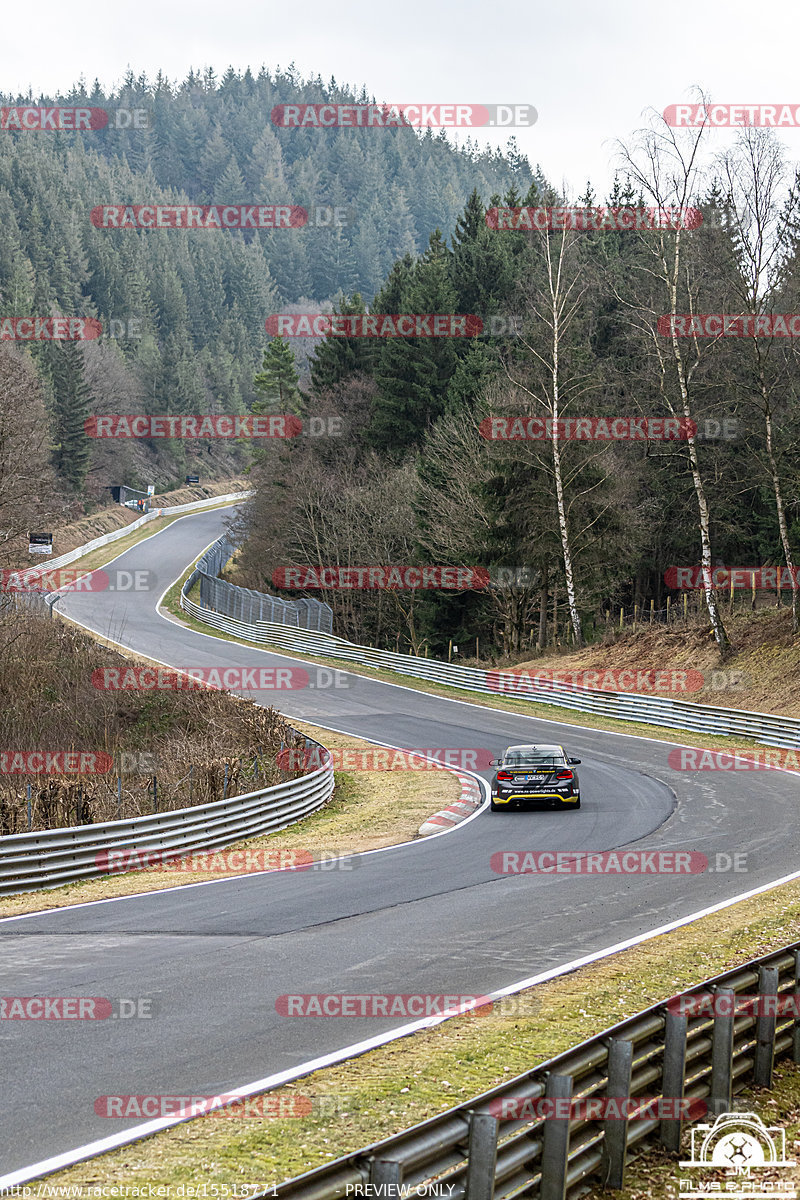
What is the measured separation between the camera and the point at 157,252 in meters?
166

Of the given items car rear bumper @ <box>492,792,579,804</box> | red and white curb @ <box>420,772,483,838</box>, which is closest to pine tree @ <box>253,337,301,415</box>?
red and white curb @ <box>420,772,483,838</box>

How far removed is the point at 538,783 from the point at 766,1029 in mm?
14073

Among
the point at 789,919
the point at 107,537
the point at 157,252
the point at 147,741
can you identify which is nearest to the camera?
the point at 789,919

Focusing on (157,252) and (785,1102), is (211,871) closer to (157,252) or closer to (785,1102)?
(785,1102)

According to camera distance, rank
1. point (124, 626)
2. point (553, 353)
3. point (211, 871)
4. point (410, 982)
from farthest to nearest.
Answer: point (124, 626), point (553, 353), point (211, 871), point (410, 982)

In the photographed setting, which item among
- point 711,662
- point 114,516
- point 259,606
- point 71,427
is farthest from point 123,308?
point 711,662

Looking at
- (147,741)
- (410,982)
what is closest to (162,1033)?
(410,982)

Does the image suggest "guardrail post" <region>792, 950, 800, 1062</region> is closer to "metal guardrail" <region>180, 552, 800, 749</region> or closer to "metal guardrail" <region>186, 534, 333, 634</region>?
"metal guardrail" <region>180, 552, 800, 749</region>

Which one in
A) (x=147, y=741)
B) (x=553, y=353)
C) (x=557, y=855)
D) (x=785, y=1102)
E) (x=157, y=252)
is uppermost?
(x=157, y=252)

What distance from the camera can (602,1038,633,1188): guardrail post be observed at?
251 inches

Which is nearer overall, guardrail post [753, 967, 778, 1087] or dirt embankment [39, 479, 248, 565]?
guardrail post [753, 967, 778, 1087]

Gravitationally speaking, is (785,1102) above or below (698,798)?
above

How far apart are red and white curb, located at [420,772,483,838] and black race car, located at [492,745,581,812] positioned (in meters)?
0.78

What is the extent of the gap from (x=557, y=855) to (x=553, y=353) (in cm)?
2802
